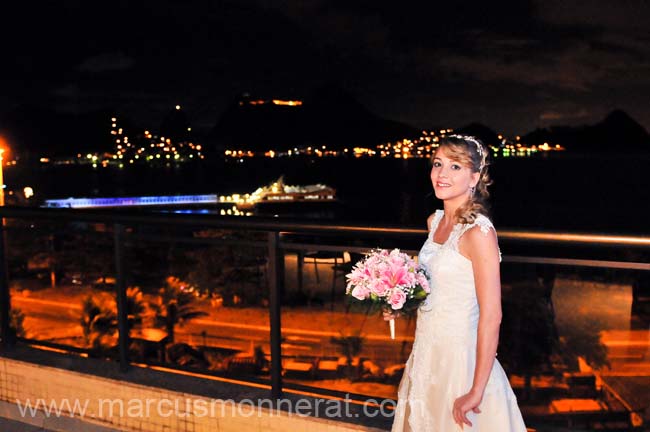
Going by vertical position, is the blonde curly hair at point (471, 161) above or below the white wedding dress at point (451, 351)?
above

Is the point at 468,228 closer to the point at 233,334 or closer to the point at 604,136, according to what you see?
the point at 233,334

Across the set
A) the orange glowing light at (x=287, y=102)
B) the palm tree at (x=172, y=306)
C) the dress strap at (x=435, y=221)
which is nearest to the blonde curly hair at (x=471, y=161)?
the dress strap at (x=435, y=221)


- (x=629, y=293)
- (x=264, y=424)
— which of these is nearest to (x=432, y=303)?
(x=264, y=424)

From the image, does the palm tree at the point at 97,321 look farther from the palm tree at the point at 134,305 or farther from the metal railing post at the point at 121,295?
the metal railing post at the point at 121,295

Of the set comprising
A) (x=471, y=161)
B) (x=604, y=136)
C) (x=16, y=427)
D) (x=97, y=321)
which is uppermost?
(x=604, y=136)

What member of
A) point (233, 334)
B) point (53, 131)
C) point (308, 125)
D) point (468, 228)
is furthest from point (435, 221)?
point (53, 131)

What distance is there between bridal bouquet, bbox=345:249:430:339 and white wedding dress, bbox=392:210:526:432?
0.31 feet

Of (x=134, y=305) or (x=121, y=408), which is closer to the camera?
(x=121, y=408)

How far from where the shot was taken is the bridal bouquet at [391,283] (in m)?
1.95

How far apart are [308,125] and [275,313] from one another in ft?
513

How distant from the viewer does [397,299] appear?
193cm

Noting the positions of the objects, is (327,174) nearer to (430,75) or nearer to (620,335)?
(430,75)

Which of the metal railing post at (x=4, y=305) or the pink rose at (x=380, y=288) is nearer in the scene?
the pink rose at (x=380, y=288)

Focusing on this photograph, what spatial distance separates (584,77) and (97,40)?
107436mm
